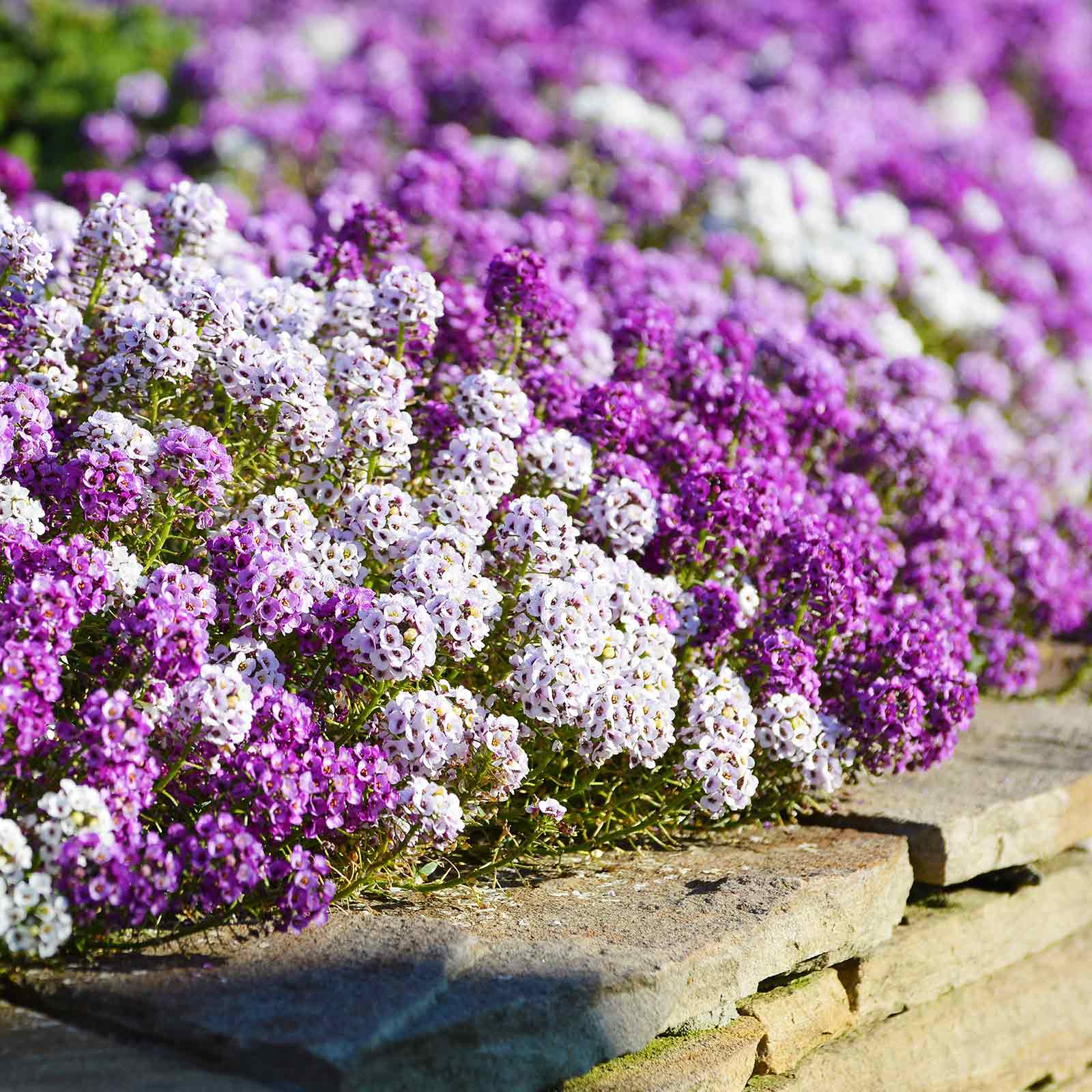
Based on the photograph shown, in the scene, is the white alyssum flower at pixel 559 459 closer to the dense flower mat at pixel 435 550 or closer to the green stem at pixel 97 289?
the dense flower mat at pixel 435 550

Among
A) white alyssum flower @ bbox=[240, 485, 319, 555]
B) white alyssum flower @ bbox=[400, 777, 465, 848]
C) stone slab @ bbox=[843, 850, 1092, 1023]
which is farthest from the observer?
stone slab @ bbox=[843, 850, 1092, 1023]

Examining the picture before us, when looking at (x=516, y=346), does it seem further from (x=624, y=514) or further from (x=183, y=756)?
(x=183, y=756)

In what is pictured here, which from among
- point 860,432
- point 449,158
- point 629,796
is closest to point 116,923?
point 629,796

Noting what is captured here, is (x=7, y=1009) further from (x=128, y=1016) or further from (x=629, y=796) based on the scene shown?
(x=629, y=796)

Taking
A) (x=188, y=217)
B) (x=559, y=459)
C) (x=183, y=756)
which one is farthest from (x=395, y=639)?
(x=188, y=217)

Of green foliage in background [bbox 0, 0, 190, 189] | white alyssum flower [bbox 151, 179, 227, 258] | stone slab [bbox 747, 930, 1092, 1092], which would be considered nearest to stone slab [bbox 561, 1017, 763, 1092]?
stone slab [bbox 747, 930, 1092, 1092]

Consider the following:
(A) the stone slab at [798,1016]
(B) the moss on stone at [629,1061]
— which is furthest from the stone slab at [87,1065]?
(A) the stone slab at [798,1016]

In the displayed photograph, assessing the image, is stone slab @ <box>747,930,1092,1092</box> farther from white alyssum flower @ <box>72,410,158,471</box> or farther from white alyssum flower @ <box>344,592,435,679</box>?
white alyssum flower @ <box>72,410,158,471</box>
